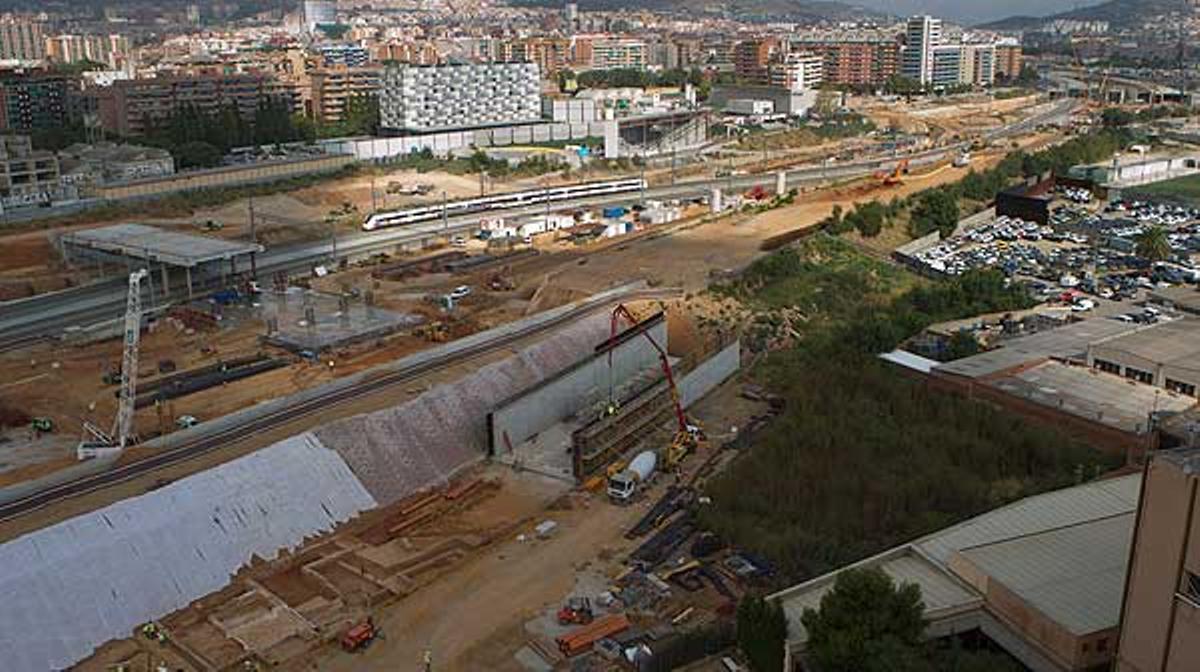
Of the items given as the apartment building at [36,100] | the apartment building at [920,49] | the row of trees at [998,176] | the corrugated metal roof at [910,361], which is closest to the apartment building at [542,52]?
the apartment building at [920,49]

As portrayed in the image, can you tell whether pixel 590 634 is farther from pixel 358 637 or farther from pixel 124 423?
pixel 124 423

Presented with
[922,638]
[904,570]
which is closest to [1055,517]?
[904,570]

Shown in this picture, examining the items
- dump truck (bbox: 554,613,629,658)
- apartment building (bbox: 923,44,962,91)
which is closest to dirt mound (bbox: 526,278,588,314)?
dump truck (bbox: 554,613,629,658)

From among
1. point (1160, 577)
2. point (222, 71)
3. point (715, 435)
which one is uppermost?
point (222, 71)

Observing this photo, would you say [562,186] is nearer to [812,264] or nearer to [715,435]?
[812,264]

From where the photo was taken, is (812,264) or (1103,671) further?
(812,264)

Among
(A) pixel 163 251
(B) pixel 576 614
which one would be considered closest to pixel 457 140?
(A) pixel 163 251
